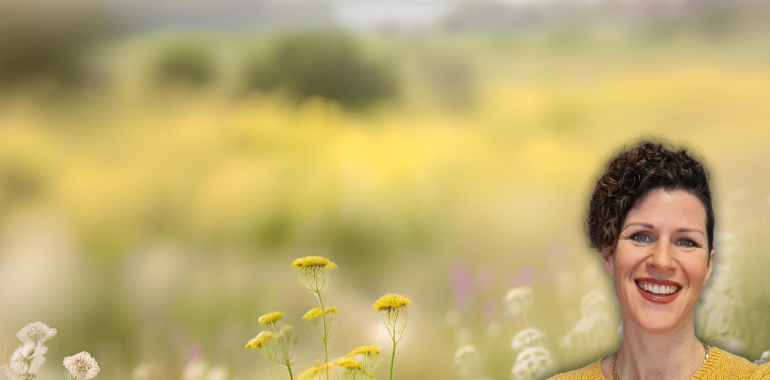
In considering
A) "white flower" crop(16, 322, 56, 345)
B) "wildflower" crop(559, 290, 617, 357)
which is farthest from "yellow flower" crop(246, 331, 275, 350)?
"wildflower" crop(559, 290, 617, 357)

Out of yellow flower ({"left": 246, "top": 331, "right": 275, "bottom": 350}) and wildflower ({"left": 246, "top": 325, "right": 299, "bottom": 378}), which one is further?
wildflower ({"left": 246, "top": 325, "right": 299, "bottom": 378})

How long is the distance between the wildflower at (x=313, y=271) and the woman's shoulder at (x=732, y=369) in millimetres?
860

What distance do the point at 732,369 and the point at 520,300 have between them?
0.63 meters

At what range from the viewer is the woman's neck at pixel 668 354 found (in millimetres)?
1296

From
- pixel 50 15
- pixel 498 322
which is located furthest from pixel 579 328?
pixel 50 15

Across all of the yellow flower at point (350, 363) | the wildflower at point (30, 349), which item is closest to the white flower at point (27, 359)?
the wildflower at point (30, 349)

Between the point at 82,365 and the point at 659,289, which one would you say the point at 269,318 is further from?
the point at 659,289

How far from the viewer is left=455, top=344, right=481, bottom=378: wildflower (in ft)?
6.06

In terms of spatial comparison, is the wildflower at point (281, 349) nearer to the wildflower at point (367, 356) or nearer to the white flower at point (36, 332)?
the wildflower at point (367, 356)

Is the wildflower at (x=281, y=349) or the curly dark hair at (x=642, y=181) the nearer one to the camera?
the curly dark hair at (x=642, y=181)

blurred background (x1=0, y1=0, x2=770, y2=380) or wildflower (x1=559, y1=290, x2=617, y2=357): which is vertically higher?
blurred background (x1=0, y1=0, x2=770, y2=380)

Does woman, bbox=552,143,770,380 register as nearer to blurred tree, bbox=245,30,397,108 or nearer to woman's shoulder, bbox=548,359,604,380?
woman's shoulder, bbox=548,359,604,380

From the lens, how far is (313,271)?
176 cm

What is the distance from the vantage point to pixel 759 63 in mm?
1888
